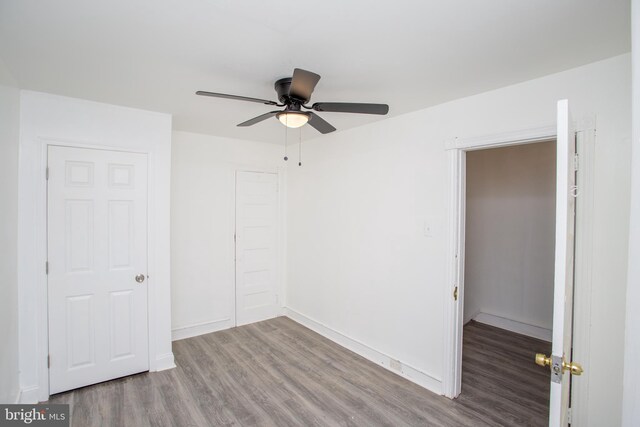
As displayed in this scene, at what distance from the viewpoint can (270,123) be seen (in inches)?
129

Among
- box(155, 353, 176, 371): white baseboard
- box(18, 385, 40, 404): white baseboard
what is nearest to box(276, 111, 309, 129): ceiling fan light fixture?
box(155, 353, 176, 371): white baseboard

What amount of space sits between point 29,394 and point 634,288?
3784mm

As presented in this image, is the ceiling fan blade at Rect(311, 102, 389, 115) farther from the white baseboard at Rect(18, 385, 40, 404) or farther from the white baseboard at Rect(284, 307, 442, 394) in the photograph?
the white baseboard at Rect(18, 385, 40, 404)

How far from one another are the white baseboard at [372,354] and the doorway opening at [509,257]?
0.62 m

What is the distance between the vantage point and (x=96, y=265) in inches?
→ 107

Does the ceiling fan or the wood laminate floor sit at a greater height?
the ceiling fan

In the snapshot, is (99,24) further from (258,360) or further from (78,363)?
(258,360)

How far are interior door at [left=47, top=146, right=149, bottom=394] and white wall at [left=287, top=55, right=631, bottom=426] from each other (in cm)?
198

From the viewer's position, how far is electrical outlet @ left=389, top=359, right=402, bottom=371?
2944 millimetres

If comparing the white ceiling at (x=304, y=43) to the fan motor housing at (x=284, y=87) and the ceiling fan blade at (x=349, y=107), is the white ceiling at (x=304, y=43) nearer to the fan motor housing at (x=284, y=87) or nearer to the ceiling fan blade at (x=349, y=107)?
the fan motor housing at (x=284, y=87)

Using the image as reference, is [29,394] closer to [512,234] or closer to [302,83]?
[302,83]

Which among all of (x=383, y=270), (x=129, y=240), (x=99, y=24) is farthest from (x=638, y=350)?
(x=129, y=240)

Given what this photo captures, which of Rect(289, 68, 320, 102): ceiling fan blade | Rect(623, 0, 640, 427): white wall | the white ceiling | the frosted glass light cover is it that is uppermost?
the white ceiling

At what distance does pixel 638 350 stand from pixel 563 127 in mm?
771
